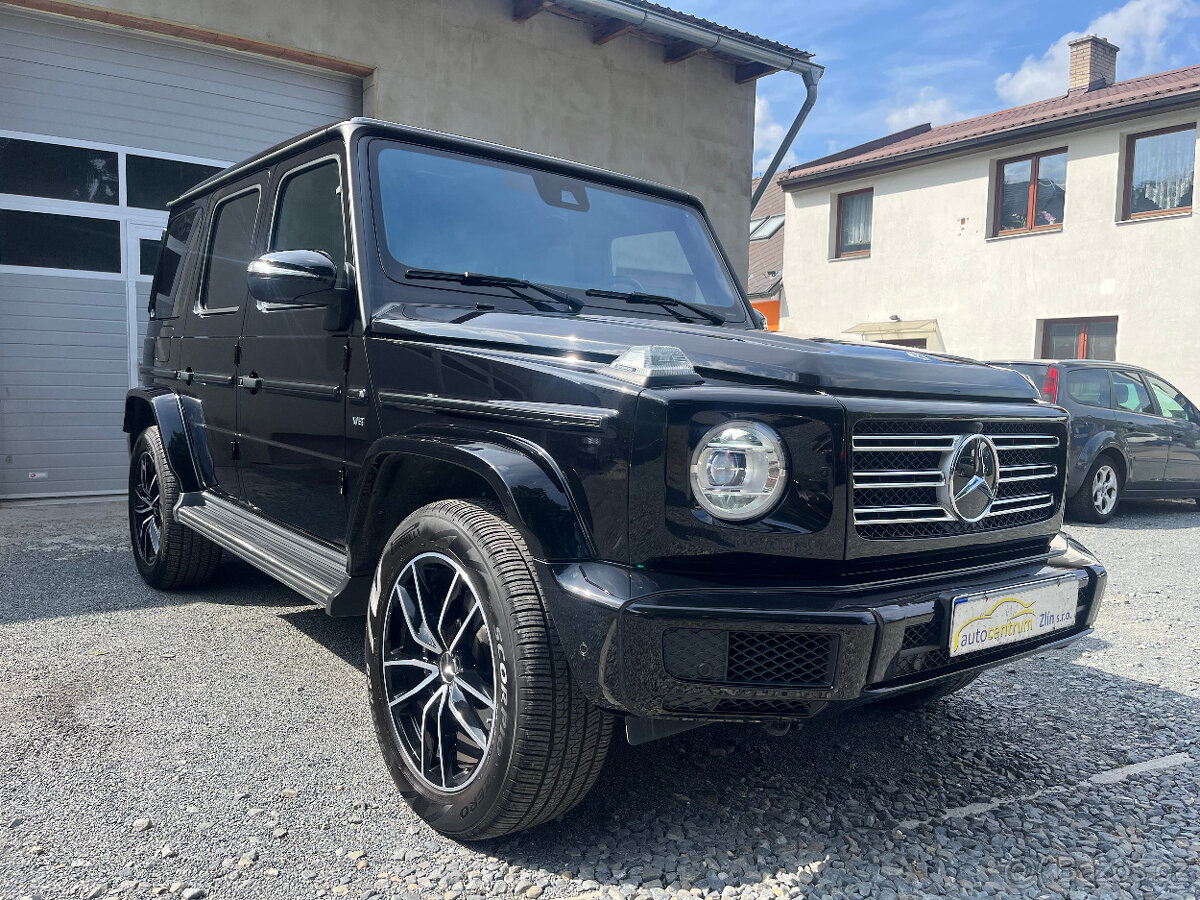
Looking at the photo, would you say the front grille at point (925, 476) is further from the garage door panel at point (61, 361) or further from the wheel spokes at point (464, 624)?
the garage door panel at point (61, 361)

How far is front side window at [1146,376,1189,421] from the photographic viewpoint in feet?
31.1

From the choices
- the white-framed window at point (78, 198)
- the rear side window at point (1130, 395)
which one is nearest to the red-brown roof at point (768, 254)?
the rear side window at point (1130, 395)

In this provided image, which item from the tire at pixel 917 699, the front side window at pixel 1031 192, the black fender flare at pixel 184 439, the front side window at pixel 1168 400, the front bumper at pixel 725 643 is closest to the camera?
the front bumper at pixel 725 643

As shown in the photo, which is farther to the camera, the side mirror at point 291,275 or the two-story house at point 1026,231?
the two-story house at point 1026,231

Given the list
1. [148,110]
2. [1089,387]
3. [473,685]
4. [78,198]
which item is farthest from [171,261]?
[1089,387]

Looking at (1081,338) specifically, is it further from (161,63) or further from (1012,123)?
(161,63)

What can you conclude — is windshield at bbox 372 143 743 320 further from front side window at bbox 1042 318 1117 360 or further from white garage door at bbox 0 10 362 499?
front side window at bbox 1042 318 1117 360

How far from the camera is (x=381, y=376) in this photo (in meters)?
2.88

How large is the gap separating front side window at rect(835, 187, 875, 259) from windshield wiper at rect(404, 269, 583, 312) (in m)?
19.3

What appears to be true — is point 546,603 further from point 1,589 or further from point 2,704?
point 1,589

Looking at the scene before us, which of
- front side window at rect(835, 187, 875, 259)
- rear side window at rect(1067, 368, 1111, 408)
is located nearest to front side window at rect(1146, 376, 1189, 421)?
rear side window at rect(1067, 368, 1111, 408)

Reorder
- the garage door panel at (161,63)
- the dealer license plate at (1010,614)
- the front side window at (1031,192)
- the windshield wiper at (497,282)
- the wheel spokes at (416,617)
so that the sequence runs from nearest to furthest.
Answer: the dealer license plate at (1010,614), the wheel spokes at (416,617), the windshield wiper at (497,282), the garage door panel at (161,63), the front side window at (1031,192)

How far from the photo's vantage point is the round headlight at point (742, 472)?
2.13 m

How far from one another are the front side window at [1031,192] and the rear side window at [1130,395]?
954 cm
